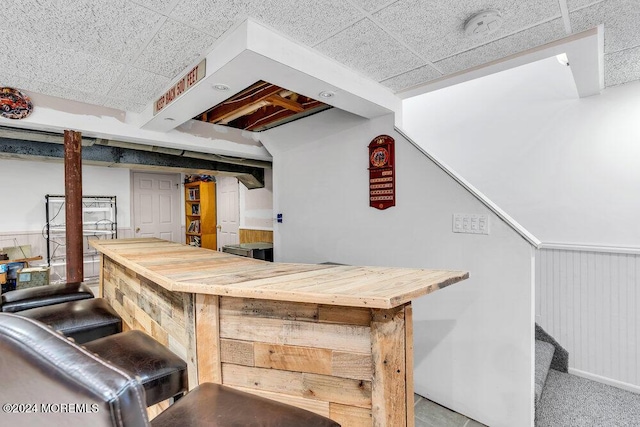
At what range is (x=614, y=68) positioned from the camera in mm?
2152

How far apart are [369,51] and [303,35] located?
44 centimetres

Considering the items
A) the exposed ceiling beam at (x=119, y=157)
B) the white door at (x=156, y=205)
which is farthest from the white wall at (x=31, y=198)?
→ the exposed ceiling beam at (x=119, y=157)

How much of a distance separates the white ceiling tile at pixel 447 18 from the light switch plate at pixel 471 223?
1055mm

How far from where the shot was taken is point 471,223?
2096mm

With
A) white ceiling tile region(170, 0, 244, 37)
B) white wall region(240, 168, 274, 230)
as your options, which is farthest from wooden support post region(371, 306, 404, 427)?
white wall region(240, 168, 274, 230)

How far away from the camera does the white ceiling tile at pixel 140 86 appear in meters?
2.26

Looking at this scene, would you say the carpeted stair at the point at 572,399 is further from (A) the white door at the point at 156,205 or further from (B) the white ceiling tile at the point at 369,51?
(A) the white door at the point at 156,205

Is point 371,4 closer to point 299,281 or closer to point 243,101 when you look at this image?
point 299,281

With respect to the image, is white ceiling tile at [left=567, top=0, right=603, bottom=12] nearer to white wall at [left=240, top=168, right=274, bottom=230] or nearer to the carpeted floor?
the carpeted floor

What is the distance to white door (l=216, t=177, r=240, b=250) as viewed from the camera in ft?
20.6

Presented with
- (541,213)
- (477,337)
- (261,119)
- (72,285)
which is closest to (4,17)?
(72,285)

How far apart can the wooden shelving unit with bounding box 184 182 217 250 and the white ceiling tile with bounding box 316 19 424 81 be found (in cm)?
540

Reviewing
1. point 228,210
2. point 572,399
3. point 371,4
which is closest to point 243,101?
point 371,4

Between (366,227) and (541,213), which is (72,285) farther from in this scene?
(541,213)
